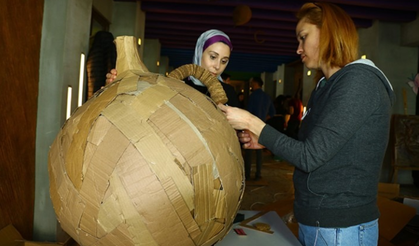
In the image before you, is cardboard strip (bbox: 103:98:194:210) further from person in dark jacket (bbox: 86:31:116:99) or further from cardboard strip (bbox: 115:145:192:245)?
person in dark jacket (bbox: 86:31:116:99)

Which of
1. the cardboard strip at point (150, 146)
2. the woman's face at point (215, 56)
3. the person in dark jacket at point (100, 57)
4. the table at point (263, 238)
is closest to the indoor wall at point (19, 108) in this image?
the person in dark jacket at point (100, 57)

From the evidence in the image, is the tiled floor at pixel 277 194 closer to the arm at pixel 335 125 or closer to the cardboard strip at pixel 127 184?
the arm at pixel 335 125

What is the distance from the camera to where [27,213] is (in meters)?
2.49

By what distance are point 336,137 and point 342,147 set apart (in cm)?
11

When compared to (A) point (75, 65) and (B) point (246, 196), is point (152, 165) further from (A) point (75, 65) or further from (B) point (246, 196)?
(B) point (246, 196)

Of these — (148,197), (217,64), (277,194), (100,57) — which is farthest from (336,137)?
(277,194)

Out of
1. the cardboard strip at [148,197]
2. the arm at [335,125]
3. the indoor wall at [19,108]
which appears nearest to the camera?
the cardboard strip at [148,197]

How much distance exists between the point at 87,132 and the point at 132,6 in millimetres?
5340

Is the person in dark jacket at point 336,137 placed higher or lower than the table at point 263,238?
higher

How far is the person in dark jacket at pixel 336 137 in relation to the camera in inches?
42.3

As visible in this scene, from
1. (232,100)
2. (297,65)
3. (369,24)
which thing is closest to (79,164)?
(232,100)

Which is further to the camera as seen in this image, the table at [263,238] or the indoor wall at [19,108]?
the indoor wall at [19,108]

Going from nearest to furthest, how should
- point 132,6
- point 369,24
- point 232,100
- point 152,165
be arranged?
point 152,165, point 232,100, point 132,6, point 369,24

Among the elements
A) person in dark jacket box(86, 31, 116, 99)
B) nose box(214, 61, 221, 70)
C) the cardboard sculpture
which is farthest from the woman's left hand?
person in dark jacket box(86, 31, 116, 99)
